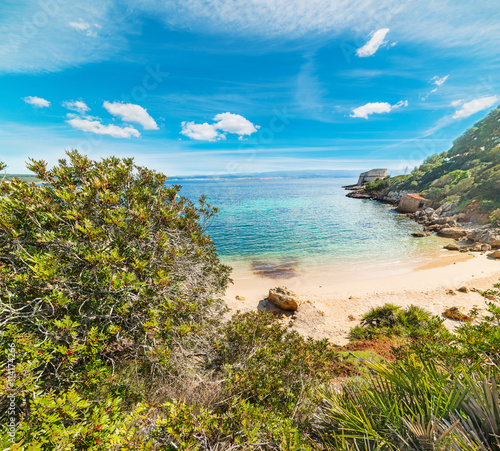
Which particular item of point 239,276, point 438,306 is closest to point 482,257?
point 438,306

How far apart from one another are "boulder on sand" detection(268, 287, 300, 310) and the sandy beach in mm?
424

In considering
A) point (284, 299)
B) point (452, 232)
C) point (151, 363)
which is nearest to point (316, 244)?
point (284, 299)

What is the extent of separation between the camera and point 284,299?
12484mm

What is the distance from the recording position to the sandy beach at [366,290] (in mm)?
11539

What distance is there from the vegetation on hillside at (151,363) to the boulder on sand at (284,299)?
710 centimetres

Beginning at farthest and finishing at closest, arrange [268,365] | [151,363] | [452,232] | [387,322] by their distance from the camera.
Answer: [452,232]
[387,322]
[268,365]
[151,363]

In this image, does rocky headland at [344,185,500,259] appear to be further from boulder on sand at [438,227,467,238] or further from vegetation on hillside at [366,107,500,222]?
vegetation on hillside at [366,107,500,222]

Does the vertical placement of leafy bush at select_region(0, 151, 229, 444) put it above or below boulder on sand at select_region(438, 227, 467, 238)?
above

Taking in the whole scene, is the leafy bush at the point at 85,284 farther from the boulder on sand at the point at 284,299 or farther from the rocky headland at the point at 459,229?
the rocky headland at the point at 459,229

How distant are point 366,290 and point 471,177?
144ft

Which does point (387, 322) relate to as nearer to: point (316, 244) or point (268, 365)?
point (268, 365)

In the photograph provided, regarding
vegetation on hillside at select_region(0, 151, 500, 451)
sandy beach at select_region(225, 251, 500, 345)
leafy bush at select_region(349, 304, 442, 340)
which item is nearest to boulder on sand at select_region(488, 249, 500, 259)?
sandy beach at select_region(225, 251, 500, 345)

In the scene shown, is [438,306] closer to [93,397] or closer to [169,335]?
[169,335]

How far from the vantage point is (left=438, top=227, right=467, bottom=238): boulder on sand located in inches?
1041
